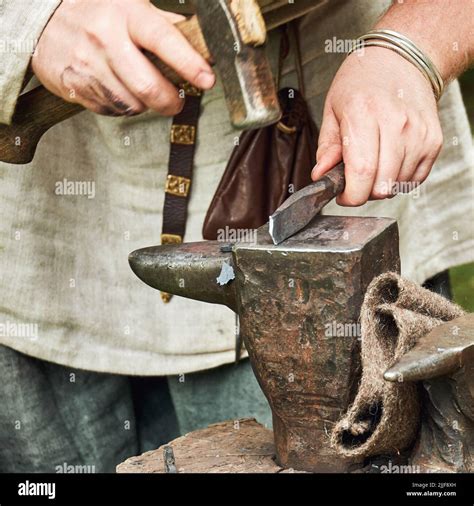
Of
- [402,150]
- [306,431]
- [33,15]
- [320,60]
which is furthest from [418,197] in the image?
[33,15]

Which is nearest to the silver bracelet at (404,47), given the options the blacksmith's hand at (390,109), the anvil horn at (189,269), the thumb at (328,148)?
the blacksmith's hand at (390,109)

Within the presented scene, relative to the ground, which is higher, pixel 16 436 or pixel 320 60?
pixel 320 60

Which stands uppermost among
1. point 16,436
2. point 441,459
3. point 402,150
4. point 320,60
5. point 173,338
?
point 320,60

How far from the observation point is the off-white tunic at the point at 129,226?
2047mm

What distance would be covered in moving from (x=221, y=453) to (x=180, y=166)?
26.1 inches

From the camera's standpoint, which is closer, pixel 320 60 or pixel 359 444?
pixel 359 444

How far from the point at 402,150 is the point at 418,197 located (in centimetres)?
60

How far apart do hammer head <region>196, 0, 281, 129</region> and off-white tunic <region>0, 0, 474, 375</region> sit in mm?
605

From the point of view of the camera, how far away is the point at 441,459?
144cm

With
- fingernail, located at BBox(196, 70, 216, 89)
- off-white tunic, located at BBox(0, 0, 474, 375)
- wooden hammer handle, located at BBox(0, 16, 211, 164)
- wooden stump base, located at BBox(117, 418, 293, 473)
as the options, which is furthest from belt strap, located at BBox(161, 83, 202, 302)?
fingernail, located at BBox(196, 70, 216, 89)

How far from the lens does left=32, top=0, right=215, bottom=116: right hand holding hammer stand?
4.64 feet

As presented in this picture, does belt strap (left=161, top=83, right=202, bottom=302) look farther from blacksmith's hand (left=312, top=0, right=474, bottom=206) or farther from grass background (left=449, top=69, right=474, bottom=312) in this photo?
grass background (left=449, top=69, right=474, bottom=312)

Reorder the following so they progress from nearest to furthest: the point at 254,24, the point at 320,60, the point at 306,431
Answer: the point at 254,24 < the point at 306,431 < the point at 320,60

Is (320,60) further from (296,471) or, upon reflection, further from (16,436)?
(16,436)
